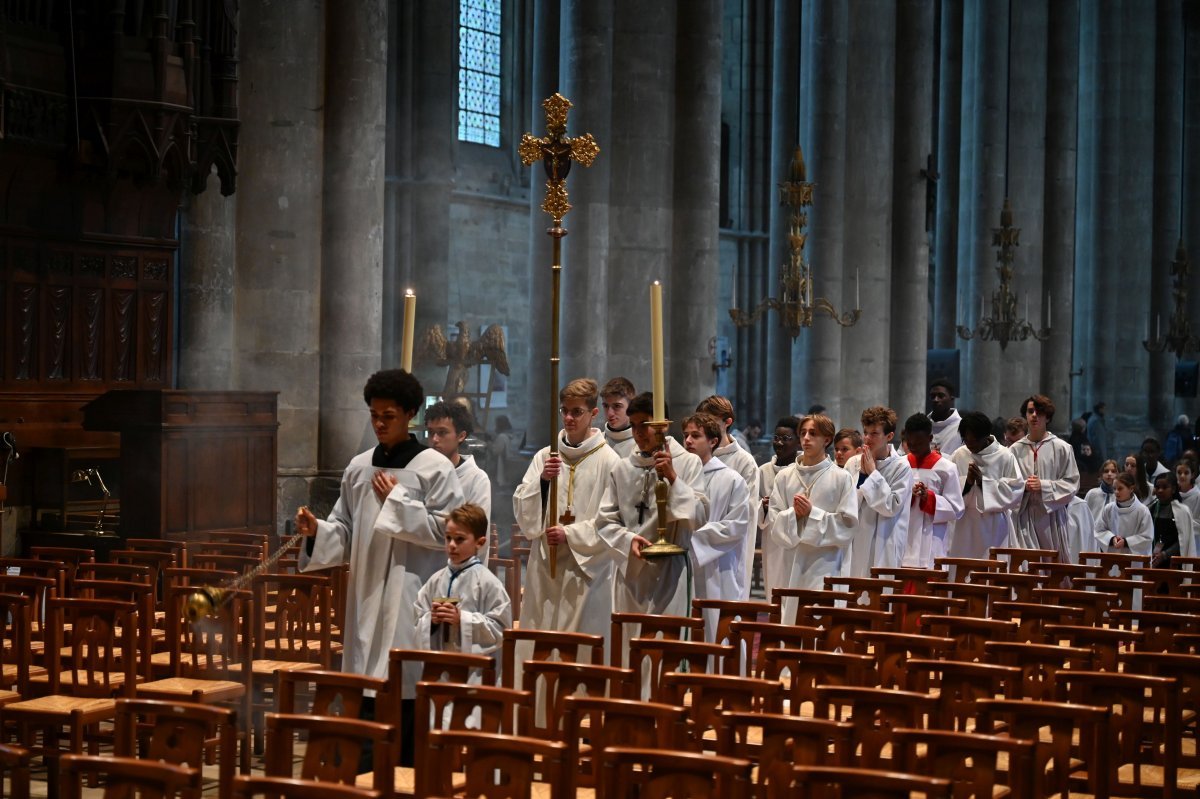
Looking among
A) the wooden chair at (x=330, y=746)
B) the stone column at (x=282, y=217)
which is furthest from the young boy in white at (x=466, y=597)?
the stone column at (x=282, y=217)

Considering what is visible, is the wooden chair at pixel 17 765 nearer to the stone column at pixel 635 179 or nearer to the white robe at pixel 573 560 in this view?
the white robe at pixel 573 560

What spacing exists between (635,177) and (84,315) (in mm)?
7553

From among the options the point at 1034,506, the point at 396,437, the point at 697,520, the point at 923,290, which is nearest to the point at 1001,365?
the point at 923,290

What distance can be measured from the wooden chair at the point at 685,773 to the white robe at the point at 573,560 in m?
3.76

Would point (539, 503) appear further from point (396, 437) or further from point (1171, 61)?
point (1171, 61)

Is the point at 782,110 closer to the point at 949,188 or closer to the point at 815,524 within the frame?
the point at 949,188

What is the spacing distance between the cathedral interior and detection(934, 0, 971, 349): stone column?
0.09 meters

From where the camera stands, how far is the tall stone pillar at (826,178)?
2555cm

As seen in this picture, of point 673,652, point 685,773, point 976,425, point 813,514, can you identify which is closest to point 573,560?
point 673,652

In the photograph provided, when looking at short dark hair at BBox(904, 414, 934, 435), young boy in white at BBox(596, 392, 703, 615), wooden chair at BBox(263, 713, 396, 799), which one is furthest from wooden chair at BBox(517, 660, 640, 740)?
short dark hair at BBox(904, 414, 934, 435)

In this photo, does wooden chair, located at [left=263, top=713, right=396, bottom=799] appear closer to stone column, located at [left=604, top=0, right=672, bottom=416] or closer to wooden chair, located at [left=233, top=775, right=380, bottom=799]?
wooden chair, located at [left=233, top=775, right=380, bottom=799]

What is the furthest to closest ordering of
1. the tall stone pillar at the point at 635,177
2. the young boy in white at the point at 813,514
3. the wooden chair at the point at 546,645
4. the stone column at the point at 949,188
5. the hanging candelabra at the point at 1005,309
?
1. the stone column at the point at 949,188
2. the hanging candelabra at the point at 1005,309
3. the tall stone pillar at the point at 635,177
4. the young boy in white at the point at 813,514
5. the wooden chair at the point at 546,645

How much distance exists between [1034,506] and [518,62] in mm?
21025

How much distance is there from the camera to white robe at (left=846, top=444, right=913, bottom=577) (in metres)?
12.0
